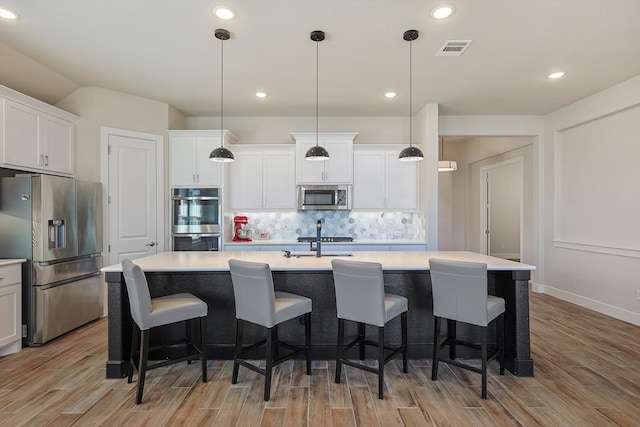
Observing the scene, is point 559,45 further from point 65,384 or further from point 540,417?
point 65,384

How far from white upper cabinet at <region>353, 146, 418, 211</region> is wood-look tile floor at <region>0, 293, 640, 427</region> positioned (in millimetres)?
2599

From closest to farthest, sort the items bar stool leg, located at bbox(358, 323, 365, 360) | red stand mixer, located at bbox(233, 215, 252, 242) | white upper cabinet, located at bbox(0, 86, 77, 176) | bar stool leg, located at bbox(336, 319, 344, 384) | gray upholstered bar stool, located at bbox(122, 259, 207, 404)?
1. gray upholstered bar stool, located at bbox(122, 259, 207, 404)
2. bar stool leg, located at bbox(336, 319, 344, 384)
3. bar stool leg, located at bbox(358, 323, 365, 360)
4. white upper cabinet, located at bbox(0, 86, 77, 176)
5. red stand mixer, located at bbox(233, 215, 252, 242)

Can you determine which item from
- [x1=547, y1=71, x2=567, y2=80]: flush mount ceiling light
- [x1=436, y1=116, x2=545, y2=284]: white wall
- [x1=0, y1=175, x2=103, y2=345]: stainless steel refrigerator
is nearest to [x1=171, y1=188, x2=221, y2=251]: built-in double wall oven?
[x1=0, y1=175, x2=103, y2=345]: stainless steel refrigerator

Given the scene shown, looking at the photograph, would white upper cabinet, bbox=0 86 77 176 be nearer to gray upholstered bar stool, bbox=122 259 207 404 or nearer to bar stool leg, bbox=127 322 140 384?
gray upholstered bar stool, bbox=122 259 207 404

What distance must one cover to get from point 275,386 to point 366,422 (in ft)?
2.50

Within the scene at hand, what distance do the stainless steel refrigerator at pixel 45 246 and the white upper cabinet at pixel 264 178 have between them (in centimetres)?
202

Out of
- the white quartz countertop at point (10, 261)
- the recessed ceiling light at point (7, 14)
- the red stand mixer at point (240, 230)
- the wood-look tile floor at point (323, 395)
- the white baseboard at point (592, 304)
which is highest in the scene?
the recessed ceiling light at point (7, 14)

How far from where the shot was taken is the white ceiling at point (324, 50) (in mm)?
2578

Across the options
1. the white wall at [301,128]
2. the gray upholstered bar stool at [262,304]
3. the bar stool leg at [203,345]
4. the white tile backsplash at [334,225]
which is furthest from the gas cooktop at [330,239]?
the bar stool leg at [203,345]

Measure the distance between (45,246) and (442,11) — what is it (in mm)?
4210

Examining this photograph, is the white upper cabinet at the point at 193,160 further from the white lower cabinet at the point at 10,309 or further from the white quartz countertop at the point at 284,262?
the white lower cabinet at the point at 10,309

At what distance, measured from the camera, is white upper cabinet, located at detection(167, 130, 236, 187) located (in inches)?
187

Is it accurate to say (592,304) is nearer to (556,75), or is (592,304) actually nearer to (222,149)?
(556,75)

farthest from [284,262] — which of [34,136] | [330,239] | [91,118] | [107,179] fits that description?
[91,118]
